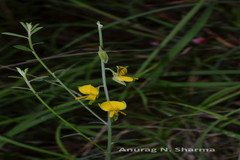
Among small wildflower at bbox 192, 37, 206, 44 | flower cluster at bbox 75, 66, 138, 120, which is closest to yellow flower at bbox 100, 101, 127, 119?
flower cluster at bbox 75, 66, 138, 120

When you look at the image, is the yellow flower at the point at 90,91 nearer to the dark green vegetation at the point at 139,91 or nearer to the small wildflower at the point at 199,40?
the dark green vegetation at the point at 139,91

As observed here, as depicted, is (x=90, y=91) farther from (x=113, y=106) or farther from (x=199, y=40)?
(x=199, y=40)

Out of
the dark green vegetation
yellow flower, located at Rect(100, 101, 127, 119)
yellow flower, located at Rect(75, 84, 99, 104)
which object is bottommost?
yellow flower, located at Rect(100, 101, 127, 119)

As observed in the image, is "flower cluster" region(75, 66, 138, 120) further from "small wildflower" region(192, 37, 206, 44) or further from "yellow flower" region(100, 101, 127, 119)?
"small wildflower" region(192, 37, 206, 44)

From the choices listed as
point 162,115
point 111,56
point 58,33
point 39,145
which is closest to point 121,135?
point 162,115

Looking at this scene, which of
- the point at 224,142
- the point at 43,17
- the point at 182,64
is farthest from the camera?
the point at 43,17

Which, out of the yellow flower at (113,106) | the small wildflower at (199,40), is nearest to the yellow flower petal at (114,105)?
the yellow flower at (113,106)

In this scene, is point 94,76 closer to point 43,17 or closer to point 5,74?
point 5,74

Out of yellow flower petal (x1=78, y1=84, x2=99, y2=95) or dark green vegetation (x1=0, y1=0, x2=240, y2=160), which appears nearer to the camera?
yellow flower petal (x1=78, y1=84, x2=99, y2=95)
